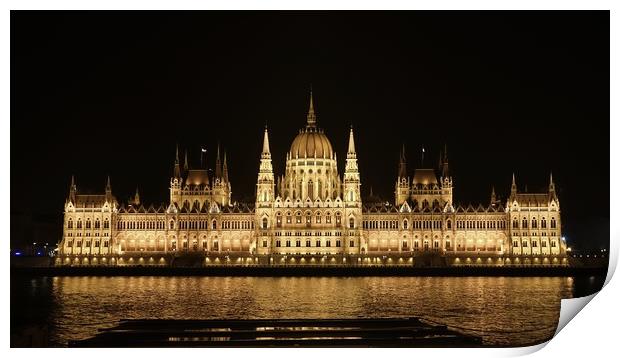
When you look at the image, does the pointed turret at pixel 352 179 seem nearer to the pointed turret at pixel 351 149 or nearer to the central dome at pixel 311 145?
the pointed turret at pixel 351 149

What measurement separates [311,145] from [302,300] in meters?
33.1

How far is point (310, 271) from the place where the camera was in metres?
71.6

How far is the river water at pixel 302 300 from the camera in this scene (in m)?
42.1

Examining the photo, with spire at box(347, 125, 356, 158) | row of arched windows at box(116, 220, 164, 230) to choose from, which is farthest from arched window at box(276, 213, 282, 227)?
row of arched windows at box(116, 220, 164, 230)

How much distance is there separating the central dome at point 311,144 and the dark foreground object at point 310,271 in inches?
504

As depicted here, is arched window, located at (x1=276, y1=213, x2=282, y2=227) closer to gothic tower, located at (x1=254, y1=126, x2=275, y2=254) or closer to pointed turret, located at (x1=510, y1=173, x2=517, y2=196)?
gothic tower, located at (x1=254, y1=126, x2=275, y2=254)

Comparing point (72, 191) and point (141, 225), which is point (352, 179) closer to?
point (141, 225)

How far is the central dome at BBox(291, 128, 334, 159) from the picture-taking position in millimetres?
83312

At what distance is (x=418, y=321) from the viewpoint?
3912 cm

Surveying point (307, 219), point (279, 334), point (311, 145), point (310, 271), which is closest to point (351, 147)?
point (311, 145)

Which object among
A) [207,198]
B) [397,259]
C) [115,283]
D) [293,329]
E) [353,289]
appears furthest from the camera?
[207,198]
